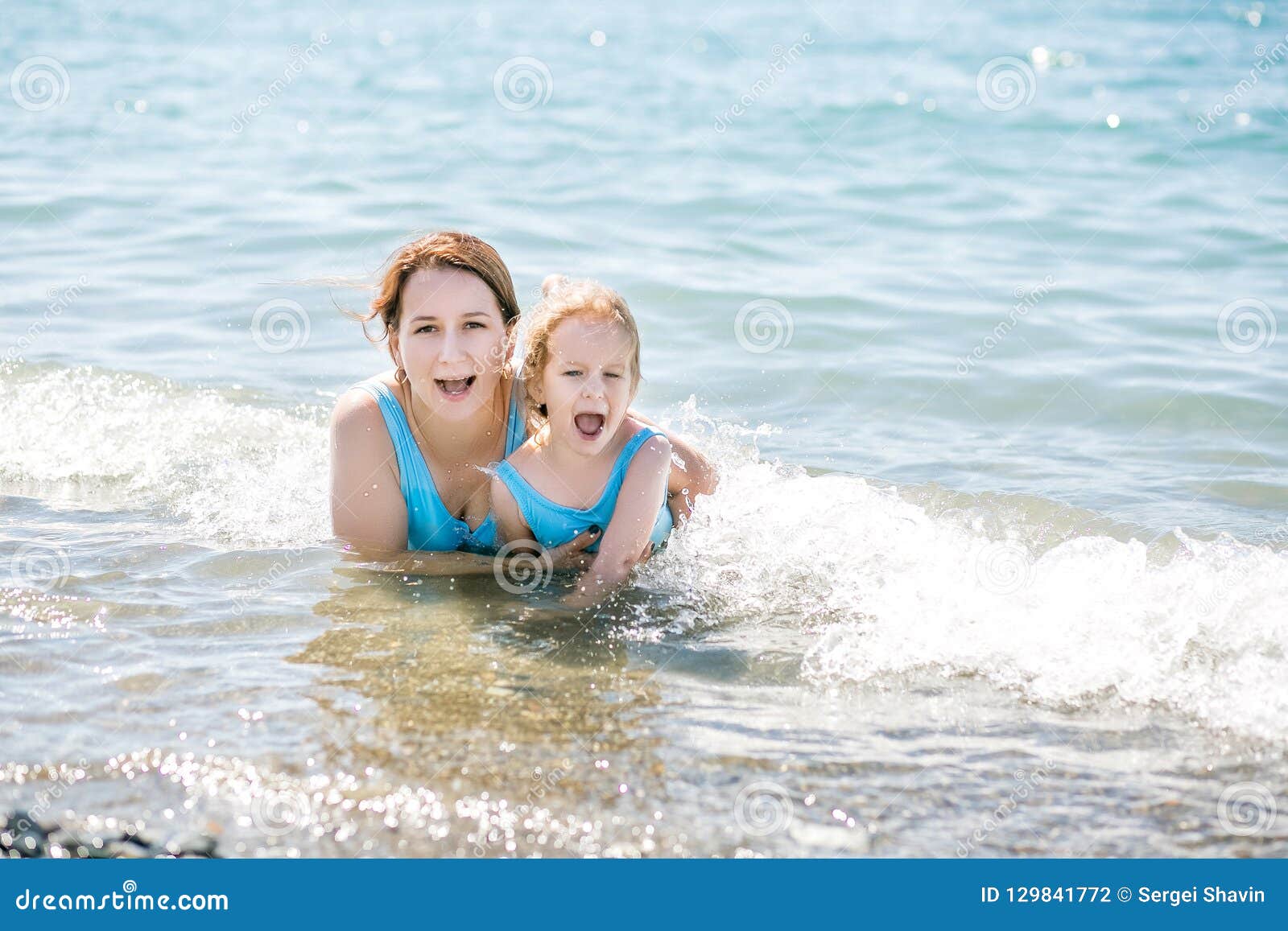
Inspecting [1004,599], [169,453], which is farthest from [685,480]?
[169,453]

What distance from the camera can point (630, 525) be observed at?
4789mm

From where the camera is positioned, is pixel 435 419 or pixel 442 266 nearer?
pixel 442 266

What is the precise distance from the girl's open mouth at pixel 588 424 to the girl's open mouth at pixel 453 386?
44 cm

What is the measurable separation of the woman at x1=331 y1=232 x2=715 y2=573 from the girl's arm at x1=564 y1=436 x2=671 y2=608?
0.90ft

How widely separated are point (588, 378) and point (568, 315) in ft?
0.86

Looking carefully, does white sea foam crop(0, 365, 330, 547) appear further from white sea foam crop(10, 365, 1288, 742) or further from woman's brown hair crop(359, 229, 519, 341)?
woman's brown hair crop(359, 229, 519, 341)

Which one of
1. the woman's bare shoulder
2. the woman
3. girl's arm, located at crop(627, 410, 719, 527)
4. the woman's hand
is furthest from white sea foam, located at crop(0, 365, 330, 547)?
girl's arm, located at crop(627, 410, 719, 527)

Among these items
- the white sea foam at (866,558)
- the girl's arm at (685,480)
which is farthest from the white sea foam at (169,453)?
the girl's arm at (685,480)

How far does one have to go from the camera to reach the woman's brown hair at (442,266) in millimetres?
4809

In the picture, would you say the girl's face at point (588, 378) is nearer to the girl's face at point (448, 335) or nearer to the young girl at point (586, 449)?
the young girl at point (586, 449)

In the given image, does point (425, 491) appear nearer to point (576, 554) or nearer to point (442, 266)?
point (576, 554)

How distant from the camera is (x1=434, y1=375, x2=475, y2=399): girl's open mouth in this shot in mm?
4824

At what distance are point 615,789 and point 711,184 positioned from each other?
9351 millimetres

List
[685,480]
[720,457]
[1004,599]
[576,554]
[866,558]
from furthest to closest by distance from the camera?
1. [720,457]
2. [685,480]
3. [576,554]
4. [866,558]
5. [1004,599]
